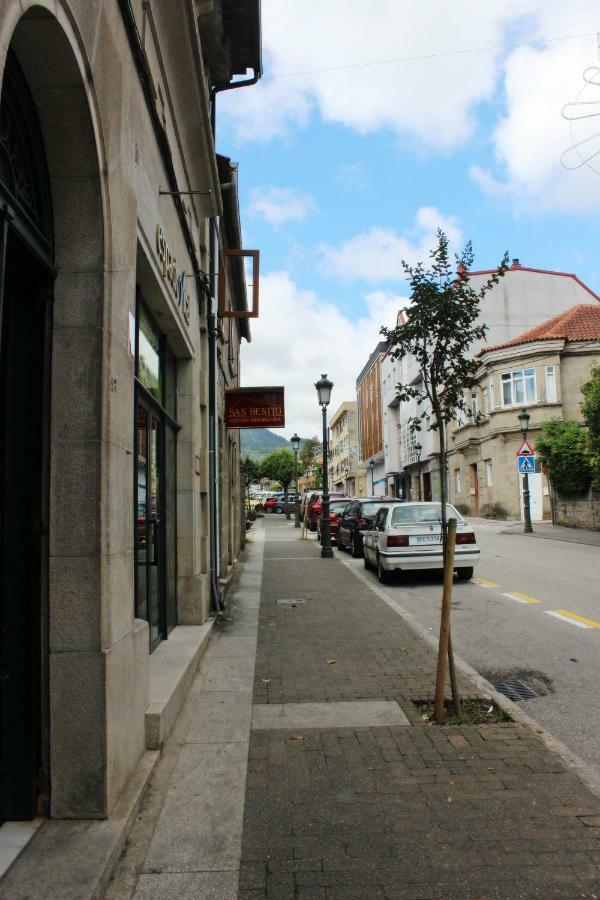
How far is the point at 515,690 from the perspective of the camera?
5.63 m

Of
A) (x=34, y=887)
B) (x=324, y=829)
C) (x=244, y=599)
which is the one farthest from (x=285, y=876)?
(x=244, y=599)

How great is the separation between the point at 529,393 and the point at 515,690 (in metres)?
31.4

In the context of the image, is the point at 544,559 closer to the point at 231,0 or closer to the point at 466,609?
the point at 466,609

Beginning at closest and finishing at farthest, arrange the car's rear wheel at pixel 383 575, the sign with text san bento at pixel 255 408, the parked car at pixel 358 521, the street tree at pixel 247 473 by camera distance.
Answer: the car's rear wheel at pixel 383 575, the sign with text san bento at pixel 255 408, the parked car at pixel 358 521, the street tree at pixel 247 473

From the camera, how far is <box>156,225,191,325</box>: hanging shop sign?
18.2ft

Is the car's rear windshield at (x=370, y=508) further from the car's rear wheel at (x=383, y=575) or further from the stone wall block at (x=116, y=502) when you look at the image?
the stone wall block at (x=116, y=502)

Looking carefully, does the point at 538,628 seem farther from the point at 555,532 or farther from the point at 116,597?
the point at 555,532

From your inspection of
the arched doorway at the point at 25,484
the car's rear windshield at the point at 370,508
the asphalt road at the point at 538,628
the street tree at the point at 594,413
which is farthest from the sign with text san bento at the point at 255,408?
the street tree at the point at 594,413

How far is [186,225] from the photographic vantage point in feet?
23.9

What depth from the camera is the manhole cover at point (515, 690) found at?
17.9 ft

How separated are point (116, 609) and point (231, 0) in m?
9.65

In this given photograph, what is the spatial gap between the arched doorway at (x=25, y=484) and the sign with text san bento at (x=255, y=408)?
968 cm

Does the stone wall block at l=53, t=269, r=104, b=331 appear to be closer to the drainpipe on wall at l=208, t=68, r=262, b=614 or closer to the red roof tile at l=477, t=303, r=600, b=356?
the drainpipe on wall at l=208, t=68, r=262, b=614

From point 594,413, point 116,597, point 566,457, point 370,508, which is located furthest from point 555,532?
point 116,597
